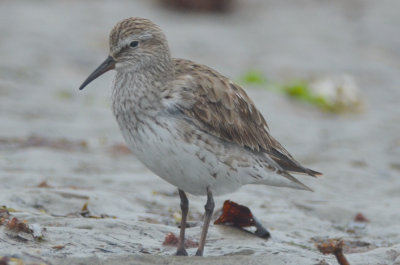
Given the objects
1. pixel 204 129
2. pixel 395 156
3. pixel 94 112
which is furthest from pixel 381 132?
pixel 204 129

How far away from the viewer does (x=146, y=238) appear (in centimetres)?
598

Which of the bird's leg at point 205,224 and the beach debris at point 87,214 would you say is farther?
the beach debris at point 87,214

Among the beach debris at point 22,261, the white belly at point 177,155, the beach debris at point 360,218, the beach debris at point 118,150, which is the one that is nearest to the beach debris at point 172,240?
the white belly at point 177,155

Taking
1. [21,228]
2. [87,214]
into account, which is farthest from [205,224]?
[21,228]

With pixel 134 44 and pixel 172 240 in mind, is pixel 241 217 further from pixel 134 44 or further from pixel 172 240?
pixel 134 44

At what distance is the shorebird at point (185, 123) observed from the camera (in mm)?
5617

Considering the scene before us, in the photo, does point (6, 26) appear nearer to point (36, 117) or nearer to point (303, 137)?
point (36, 117)

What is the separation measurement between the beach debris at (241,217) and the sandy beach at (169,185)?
105 mm

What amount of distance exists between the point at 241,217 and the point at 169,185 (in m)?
1.98

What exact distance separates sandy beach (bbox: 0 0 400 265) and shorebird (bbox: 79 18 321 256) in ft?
1.89

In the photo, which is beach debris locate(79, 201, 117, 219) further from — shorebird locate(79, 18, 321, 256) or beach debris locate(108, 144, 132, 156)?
beach debris locate(108, 144, 132, 156)

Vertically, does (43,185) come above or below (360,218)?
below

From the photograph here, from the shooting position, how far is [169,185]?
325 inches

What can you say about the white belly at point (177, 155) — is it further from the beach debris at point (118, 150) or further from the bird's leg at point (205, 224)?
the beach debris at point (118, 150)
